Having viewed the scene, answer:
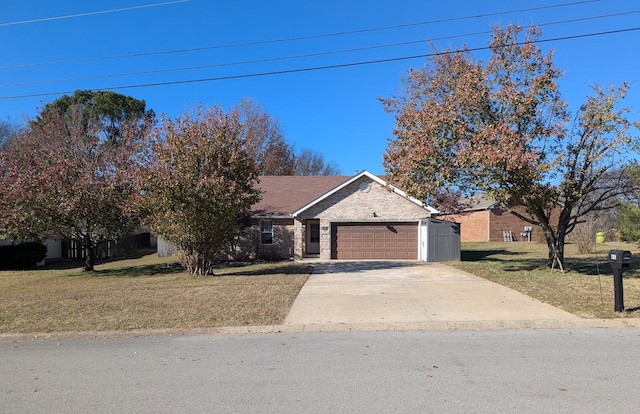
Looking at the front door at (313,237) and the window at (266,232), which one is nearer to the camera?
the window at (266,232)

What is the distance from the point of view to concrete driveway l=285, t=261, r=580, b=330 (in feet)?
26.4

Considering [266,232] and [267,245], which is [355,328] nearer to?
[267,245]

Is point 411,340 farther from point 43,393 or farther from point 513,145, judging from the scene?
point 513,145

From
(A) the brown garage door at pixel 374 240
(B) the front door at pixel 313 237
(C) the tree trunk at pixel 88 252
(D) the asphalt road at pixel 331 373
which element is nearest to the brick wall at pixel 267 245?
(B) the front door at pixel 313 237

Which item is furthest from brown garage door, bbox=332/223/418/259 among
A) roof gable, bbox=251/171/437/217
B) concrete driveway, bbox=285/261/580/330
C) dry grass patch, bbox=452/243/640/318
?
concrete driveway, bbox=285/261/580/330

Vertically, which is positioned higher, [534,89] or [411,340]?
[534,89]

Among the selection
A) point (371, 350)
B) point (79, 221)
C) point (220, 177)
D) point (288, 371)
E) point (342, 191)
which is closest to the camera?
point (288, 371)

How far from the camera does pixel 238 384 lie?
502 centimetres

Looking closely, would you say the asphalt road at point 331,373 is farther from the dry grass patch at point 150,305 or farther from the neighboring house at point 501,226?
the neighboring house at point 501,226

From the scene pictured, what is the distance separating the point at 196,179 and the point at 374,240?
11.1m

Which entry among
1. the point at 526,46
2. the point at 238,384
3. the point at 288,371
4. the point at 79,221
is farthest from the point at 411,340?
the point at 79,221

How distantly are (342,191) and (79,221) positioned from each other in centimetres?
1199

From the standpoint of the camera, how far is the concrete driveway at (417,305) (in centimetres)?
805

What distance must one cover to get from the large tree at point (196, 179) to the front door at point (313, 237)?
10818 mm
